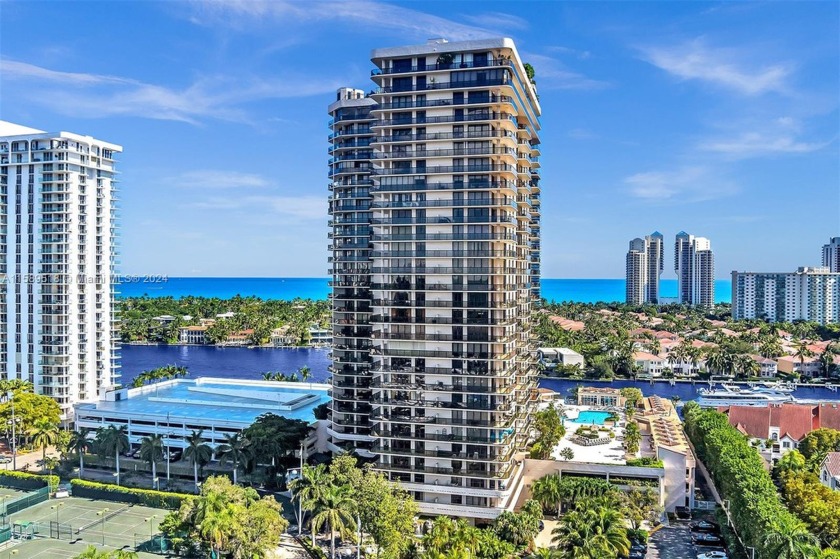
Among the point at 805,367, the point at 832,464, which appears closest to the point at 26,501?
the point at 832,464

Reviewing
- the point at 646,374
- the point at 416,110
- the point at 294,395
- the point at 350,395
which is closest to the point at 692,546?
the point at 350,395

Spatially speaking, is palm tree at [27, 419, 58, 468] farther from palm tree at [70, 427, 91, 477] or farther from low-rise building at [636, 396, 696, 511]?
low-rise building at [636, 396, 696, 511]

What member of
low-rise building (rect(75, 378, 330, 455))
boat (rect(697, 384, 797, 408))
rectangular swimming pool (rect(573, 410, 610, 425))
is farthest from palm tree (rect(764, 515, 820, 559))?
boat (rect(697, 384, 797, 408))

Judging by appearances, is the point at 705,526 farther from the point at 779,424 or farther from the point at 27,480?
the point at 27,480

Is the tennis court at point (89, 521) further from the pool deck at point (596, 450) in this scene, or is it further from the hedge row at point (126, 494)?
the pool deck at point (596, 450)

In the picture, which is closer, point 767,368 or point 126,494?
point 126,494

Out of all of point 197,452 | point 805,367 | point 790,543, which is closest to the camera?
point 790,543

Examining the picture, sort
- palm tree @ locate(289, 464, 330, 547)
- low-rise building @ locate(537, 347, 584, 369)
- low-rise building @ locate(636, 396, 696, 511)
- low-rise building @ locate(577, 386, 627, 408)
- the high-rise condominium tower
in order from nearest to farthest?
1. palm tree @ locate(289, 464, 330, 547)
2. the high-rise condominium tower
3. low-rise building @ locate(636, 396, 696, 511)
4. low-rise building @ locate(577, 386, 627, 408)
5. low-rise building @ locate(537, 347, 584, 369)

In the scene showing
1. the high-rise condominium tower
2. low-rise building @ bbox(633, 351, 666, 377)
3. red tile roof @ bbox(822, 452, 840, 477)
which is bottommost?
low-rise building @ bbox(633, 351, 666, 377)
